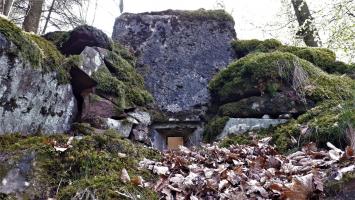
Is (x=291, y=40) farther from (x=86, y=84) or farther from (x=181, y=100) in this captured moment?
(x=86, y=84)

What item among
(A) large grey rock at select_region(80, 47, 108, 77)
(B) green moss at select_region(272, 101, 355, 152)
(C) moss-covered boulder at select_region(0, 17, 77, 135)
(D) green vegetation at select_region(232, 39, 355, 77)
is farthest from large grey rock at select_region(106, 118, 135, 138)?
(D) green vegetation at select_region(232, 39, 355, 77)

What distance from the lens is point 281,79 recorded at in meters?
5.12

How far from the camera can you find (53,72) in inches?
155

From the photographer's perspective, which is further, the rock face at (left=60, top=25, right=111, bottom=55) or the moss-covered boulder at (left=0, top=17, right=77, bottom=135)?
the rock face at (left=60, top=25, right=111, bottom=55)

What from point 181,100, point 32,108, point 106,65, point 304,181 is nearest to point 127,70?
point 106,65

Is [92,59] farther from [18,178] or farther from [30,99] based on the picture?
[18,178]

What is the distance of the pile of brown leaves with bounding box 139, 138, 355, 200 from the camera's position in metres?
2.14

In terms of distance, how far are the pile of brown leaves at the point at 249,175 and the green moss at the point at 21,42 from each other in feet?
5.25

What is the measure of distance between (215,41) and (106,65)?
7.42ft

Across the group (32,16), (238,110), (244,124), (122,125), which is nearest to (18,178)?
(122,125)

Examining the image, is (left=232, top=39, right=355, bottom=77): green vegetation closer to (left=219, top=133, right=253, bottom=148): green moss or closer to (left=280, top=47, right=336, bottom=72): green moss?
(left=280, top=47, right=336, bottom=72): green moss

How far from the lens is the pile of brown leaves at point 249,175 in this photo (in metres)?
2.14

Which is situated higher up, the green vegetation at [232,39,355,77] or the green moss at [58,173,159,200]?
the green vegetation at [232,39,355,77]

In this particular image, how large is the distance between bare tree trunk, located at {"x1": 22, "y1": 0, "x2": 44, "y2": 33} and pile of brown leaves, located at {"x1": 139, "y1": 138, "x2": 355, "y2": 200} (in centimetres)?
550
